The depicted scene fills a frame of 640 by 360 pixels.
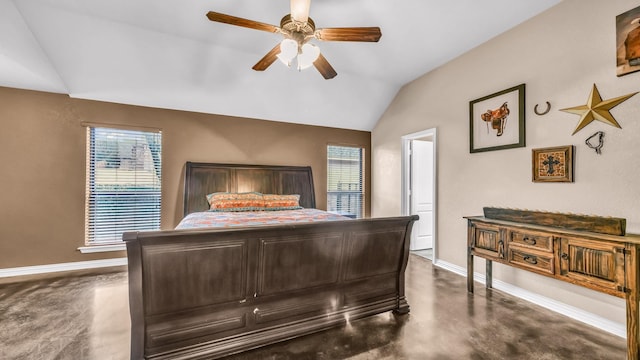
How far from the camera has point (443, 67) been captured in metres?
3.96

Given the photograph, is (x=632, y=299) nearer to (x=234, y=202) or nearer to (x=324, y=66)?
(x=324, y=66)

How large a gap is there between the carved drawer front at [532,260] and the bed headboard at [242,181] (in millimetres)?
3248

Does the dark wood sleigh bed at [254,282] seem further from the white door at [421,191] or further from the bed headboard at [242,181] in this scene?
the bed headboard at [242,181]

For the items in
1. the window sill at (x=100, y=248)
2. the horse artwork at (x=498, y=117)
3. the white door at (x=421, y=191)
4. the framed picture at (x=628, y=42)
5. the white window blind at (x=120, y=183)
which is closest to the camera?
the framed picture at (x=628, y=42)

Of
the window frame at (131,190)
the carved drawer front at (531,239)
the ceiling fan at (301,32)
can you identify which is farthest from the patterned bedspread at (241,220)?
the carved drawer front at (531,239)

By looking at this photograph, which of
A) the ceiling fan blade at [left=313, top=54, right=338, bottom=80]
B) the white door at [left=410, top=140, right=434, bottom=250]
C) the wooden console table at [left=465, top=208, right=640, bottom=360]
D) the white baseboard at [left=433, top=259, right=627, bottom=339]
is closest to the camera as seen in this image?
the wooden console table at [left=465, top=208, right=640, bottom=360]

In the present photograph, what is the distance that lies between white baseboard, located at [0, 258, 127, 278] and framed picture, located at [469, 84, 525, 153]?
538 cm

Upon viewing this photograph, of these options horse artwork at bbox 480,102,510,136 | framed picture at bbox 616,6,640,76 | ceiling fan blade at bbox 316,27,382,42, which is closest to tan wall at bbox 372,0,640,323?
framed picture at bbox 616,6,640,76

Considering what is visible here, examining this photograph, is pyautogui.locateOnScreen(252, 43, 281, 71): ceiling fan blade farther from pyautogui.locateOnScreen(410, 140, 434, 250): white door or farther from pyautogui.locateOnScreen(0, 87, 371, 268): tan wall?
pyautogui.locateOnScreen(410, 140, 434, 250): white door

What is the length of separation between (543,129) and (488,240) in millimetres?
1299

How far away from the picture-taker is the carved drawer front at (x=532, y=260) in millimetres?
2355

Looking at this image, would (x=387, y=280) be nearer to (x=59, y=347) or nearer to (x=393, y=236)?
(x=393, y=236)

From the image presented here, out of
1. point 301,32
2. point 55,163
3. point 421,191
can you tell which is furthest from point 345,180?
point 55,163

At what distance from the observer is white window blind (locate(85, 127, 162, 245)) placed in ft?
12.8
